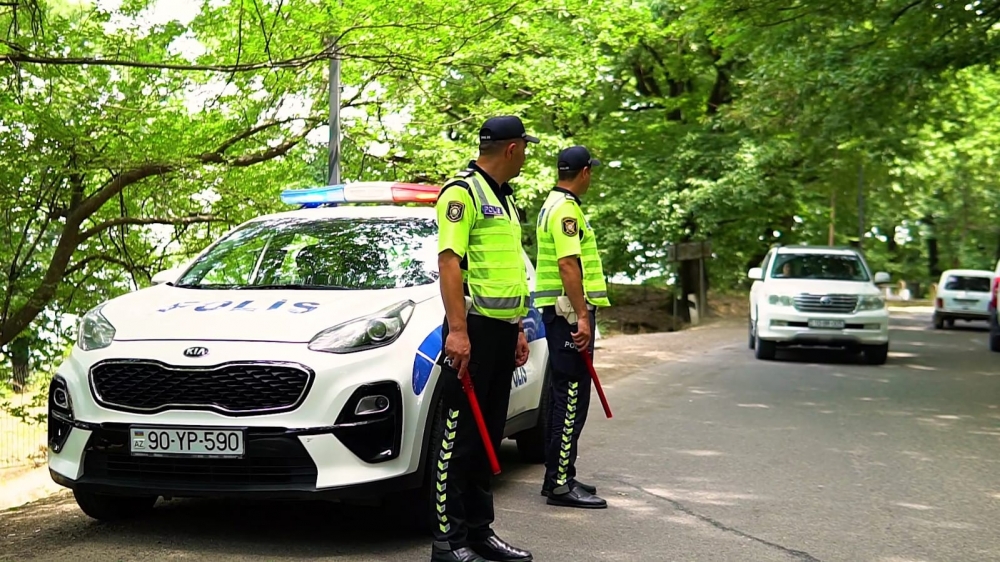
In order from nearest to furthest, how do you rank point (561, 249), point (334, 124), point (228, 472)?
1. point (228, 472)
2. point (561, 249)
3. point (334, 124)

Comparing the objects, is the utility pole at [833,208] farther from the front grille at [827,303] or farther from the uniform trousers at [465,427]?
the uniform trousers at [465,427]

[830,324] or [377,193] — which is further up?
[377,193]

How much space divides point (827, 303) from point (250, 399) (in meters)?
13.0

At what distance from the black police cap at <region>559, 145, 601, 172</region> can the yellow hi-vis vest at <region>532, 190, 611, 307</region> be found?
0.52 ft

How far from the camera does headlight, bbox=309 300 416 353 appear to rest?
503 cm

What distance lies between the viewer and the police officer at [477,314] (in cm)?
462

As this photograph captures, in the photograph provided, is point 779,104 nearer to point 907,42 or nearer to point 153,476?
point 907,42

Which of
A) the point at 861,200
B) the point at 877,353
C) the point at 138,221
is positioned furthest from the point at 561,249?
the point at 861,200

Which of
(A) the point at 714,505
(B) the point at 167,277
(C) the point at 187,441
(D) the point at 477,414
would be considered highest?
(B) the point at 167,277

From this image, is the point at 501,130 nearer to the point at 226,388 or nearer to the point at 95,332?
the point at 226,388

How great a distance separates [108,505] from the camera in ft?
18.3

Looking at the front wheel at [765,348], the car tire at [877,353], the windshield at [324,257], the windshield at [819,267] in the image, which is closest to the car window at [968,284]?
the windshield at [819,267]

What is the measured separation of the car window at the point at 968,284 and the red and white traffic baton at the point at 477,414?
27176mm

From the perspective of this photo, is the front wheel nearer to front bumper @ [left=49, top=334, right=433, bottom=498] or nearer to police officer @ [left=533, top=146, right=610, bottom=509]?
police officer @ [left=533, top=146, right=610, bottom=509]
